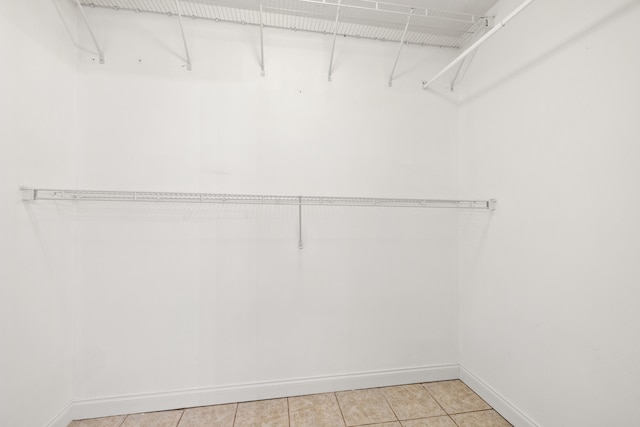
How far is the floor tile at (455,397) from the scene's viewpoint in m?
1.61

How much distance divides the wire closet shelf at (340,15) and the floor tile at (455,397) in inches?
90.9

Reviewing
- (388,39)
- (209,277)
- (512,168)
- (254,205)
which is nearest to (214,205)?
(254,205)

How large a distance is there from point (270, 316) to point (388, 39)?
214 cm

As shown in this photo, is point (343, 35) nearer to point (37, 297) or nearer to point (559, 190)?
point (559, 190)

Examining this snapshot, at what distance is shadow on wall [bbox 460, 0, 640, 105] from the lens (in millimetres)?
1041

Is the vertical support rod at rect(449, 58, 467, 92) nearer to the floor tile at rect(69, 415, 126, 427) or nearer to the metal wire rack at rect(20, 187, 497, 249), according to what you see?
the metal wire rack at rect(20, 187, 497, 249)

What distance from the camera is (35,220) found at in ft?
4.26

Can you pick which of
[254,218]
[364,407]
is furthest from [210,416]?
[254,218]

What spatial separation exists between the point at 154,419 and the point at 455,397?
1.88m

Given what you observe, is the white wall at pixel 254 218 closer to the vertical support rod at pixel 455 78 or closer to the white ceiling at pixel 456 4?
the vertical support rod at pixel 455 78

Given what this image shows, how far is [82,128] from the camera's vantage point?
1554 millimetres

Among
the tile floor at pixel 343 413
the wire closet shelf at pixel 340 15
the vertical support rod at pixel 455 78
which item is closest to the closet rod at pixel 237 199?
the vertical support rod at pixel 455 78

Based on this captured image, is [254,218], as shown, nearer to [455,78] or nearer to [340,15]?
[340,15]

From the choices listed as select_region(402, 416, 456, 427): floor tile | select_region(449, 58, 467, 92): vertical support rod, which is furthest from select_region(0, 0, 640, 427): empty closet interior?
select_region(402, 416, 456, 427): floor tile
